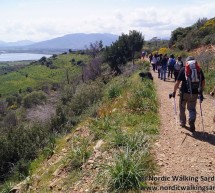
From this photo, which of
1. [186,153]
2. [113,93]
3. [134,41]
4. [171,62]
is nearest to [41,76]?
[134,41]

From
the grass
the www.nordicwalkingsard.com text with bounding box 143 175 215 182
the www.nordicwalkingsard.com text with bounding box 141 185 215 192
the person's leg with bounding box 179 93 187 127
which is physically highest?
the person's leg with bounding box 179 93 187 127

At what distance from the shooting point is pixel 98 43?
55094mm

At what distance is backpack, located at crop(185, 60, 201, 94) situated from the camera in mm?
7164

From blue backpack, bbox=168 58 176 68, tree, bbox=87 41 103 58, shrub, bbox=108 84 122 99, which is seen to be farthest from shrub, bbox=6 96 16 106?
shrub, bbox=108 84 122 99

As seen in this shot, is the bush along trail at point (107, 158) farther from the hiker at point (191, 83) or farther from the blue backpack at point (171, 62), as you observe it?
the blue backpack at point (171, 62)

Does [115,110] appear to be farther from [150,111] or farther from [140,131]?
[140,131]

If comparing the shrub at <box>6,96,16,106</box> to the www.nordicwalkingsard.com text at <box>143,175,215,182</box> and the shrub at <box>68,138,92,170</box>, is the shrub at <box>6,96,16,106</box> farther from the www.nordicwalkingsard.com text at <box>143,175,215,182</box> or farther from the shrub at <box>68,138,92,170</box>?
the www.nordicwalkingsard.com text at <box>143,175,215,182</box>

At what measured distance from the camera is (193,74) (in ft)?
23.5

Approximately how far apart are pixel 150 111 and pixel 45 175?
418 centimetres

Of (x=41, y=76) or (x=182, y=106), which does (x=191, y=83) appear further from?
(x=41, y=76)

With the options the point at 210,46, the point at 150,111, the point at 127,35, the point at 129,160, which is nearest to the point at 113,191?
the point at 129,160

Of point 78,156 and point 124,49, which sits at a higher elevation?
point 124,49

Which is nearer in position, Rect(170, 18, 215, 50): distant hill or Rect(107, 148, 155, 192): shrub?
Rect(107, 148, 155, 192): shrub

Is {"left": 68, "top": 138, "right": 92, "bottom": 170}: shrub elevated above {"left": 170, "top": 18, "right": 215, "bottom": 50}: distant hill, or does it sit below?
below
